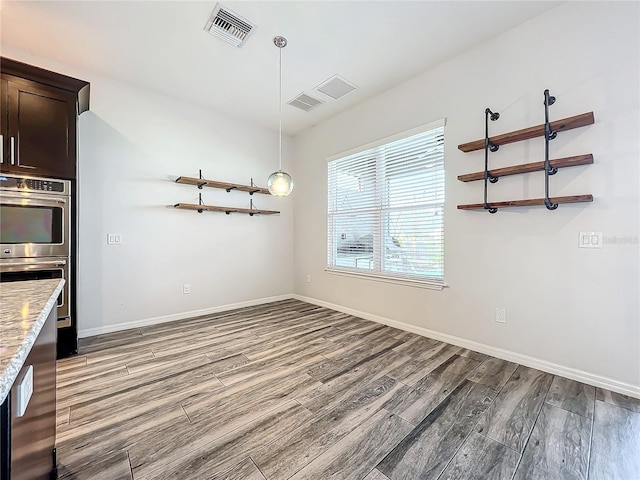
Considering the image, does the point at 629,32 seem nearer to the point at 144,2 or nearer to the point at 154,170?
the point at 144,2

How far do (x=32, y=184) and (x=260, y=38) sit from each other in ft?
8.14

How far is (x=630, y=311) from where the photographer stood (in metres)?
2.06

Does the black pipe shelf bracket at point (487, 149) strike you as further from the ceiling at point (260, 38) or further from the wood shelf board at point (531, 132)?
the ceiling at point (260, 38)

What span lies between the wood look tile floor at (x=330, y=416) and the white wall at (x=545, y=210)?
345 millimetres

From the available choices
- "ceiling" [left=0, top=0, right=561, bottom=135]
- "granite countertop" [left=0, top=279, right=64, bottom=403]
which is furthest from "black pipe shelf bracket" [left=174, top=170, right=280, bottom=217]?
"granite countertop" [left=0, top=279, right=64, bottom=403]

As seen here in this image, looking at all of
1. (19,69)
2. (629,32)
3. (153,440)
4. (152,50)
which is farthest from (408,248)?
(19,69)

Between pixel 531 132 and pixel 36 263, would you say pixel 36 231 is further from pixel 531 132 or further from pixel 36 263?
pixel 531 132

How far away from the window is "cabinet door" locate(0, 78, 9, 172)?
3.50 meters

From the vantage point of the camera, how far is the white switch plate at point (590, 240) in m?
2.18

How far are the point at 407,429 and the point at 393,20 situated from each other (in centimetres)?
317

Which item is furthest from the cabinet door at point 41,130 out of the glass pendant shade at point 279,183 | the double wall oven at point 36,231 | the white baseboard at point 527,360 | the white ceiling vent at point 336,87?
the white baseboard at point 527,360

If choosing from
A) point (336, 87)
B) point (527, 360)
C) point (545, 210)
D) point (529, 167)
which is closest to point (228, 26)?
point (336, 87)

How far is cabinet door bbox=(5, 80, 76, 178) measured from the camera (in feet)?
8.06

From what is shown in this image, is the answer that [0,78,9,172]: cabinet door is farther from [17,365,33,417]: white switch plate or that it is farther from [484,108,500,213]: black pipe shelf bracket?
[484,108,500,213]: black pipe shelf bracket
